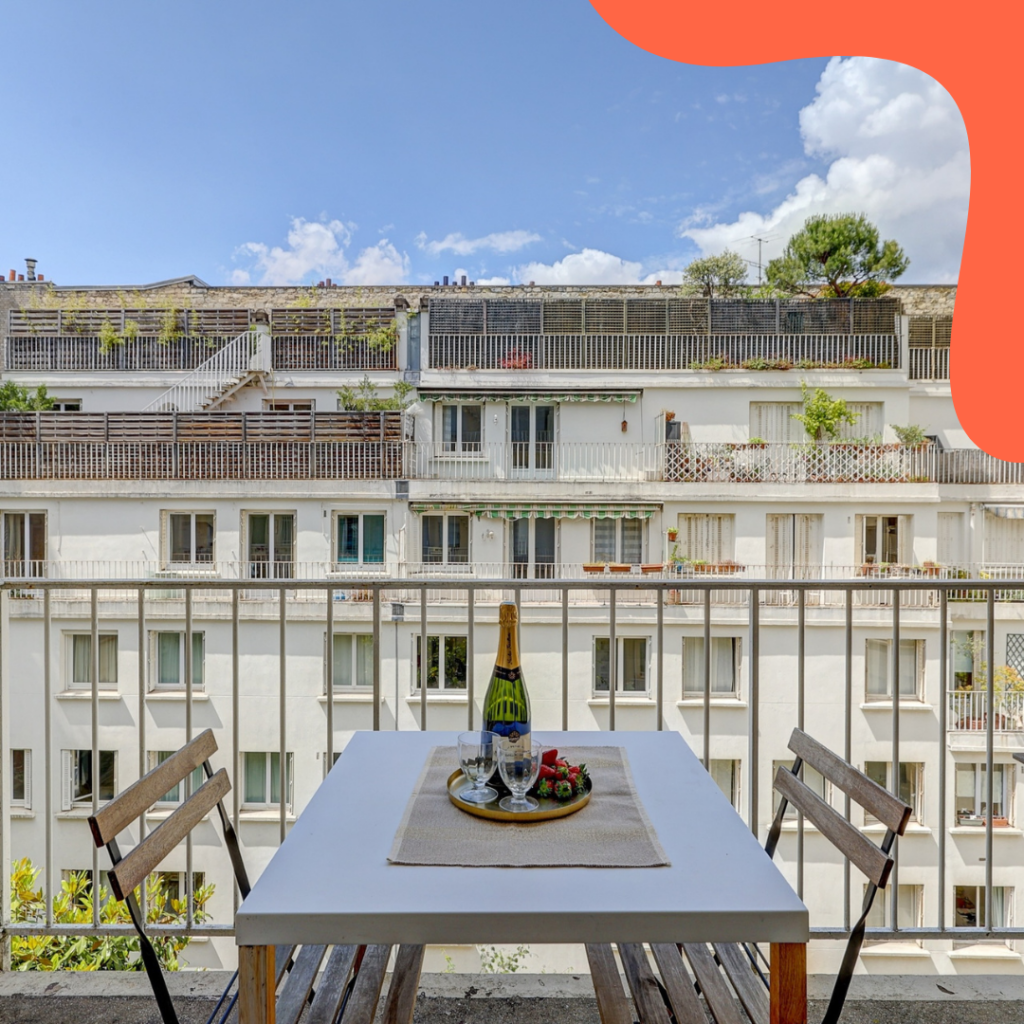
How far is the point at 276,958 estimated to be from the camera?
1.13 m

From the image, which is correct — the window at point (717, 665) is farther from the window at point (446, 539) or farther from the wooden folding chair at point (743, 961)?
the wooden folding chair at point (743, 961)

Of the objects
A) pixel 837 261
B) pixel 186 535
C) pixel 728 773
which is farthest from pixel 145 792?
pixel 837 261

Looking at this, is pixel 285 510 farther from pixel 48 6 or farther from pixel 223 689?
pixel 48 6

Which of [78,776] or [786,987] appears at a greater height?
[786,987]

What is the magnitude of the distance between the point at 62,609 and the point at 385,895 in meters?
12.0

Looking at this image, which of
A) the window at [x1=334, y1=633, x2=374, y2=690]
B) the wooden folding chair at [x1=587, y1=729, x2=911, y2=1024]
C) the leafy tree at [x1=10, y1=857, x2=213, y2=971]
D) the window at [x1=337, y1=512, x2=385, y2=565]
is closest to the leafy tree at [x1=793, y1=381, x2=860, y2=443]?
the window at [x1=337, y1=512, x2=385, y2=565]

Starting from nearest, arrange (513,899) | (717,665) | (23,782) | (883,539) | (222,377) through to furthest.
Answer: (513,899) → (23,782) → (717,665) → (883,539) → (222,377)

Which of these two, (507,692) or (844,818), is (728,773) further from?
(507,692)

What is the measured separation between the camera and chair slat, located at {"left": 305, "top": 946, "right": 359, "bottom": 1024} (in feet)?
3.38

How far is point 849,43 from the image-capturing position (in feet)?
16.5

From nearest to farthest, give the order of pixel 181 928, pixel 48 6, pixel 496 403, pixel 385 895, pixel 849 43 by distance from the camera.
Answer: pixel 385 895 < pixel 181 928 < pixel 849 43 < pixel 48 6 < pixel 496 403

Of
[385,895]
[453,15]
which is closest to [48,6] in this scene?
[453,15]

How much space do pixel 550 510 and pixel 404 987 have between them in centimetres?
1104

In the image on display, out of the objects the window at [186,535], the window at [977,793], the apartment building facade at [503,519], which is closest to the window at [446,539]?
the apartment building facade at [503,519]
